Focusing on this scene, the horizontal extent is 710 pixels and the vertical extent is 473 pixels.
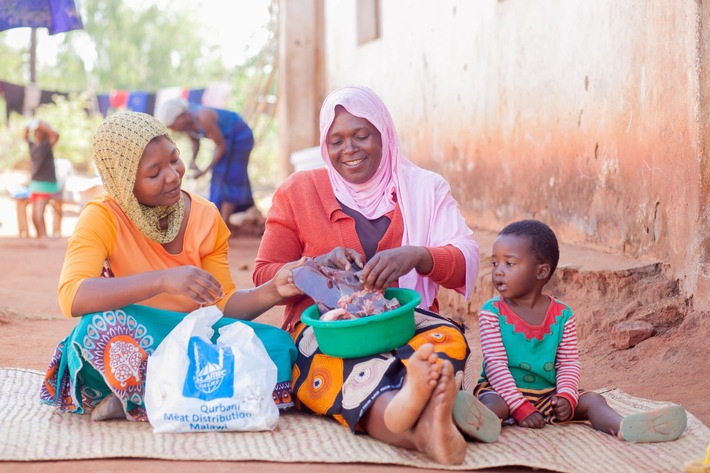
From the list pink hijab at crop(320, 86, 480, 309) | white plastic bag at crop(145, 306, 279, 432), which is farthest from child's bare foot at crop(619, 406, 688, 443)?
white plastic bag at crop(145, 306, 279, 432)

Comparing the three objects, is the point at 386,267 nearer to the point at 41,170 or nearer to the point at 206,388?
the point at 206,388

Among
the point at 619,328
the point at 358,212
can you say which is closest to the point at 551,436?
the point at 358,212

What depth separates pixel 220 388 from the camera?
3.05 m

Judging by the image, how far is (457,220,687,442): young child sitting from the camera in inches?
128

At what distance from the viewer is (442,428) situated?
2.65m

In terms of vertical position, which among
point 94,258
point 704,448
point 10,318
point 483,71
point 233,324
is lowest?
point 10,318

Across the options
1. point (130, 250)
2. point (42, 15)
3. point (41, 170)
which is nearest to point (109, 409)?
point (130, 250)

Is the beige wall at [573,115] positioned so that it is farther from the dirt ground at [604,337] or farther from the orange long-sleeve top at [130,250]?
the orange long-sleeve top at [130,250]

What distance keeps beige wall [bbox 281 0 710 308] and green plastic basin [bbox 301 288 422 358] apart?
187 centimetres

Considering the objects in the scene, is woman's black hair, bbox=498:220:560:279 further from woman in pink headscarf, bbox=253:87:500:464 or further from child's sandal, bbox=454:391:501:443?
child's sandal, bbox=454:391:501:443

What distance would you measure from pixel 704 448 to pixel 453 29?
5.47 m

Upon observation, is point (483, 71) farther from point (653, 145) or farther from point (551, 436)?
point (551, 436)

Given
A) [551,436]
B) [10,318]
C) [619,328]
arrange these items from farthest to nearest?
[10,318] < [619,328] < [551,436]

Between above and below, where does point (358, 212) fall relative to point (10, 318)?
above
